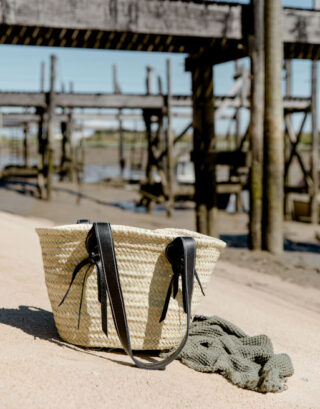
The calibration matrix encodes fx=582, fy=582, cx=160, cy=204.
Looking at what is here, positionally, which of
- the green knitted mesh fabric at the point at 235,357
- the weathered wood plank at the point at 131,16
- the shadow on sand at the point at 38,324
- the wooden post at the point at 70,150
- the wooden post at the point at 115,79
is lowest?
the green knitted mesh fabric at the point at 235,357

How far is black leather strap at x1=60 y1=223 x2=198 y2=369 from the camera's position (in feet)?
9.89

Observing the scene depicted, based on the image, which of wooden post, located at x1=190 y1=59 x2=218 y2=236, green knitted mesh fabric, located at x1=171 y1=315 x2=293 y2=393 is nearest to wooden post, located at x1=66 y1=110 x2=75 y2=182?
wooden post, located at x1=190 y1=59 x2=218 y2=236

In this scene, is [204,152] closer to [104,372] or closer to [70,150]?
[104,372]

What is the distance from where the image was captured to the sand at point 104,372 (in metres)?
2.64

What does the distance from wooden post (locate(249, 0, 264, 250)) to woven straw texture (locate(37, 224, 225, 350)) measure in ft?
16.4

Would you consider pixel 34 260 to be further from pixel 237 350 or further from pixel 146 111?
pixel 146 111

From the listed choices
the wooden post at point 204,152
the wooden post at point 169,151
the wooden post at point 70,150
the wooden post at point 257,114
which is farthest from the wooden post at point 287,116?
the wooden post at point 70,150

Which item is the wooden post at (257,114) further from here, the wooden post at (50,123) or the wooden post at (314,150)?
the wooden post at (50,123)

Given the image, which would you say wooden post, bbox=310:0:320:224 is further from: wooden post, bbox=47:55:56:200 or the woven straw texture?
the woven straw texture

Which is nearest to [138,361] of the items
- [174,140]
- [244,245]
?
[244,245]

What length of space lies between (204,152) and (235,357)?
5370 mm

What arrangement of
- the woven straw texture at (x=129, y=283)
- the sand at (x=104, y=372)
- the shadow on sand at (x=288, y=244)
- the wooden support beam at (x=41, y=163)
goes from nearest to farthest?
the sand at (x=104, y=372) → the woven straw texture at (x=129, y=283) → the shadow on sand at (x=288, y=244) → the wooden support beam at (x=41, y=163)

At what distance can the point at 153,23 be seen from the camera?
729cm

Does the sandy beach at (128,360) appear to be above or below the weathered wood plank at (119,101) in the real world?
below
